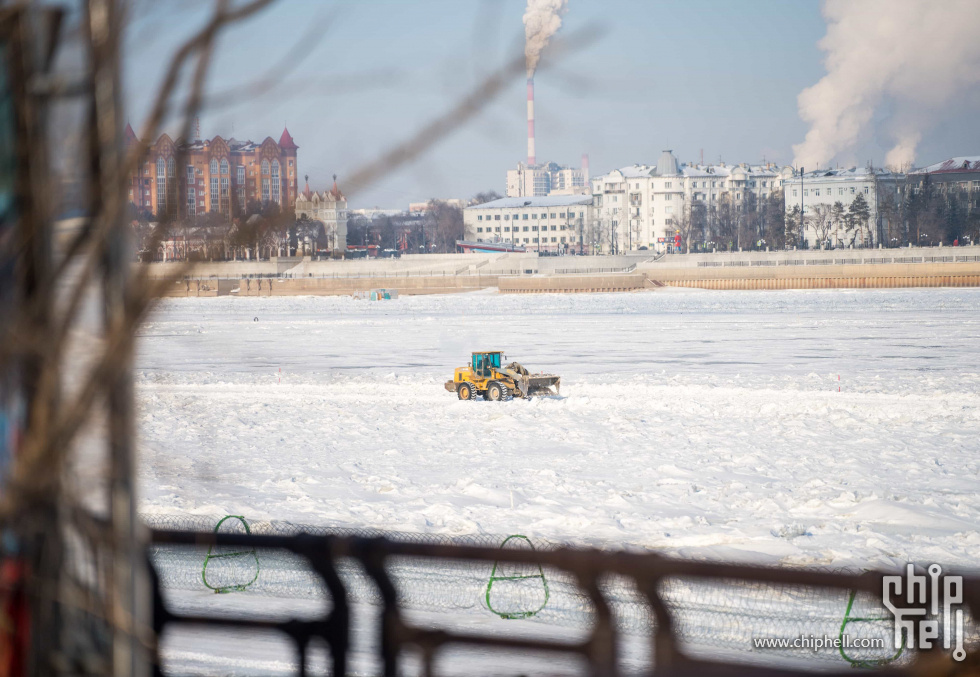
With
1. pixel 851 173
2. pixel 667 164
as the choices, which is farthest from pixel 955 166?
pixel 667 164

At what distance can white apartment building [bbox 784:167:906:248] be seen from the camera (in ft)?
431

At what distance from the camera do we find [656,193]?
16950cm

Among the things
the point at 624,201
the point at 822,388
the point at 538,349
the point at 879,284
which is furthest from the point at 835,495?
the point at 624,201

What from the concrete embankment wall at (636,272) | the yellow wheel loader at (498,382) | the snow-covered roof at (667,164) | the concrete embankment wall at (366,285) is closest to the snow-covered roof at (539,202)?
the snow-covered roof at (667,164)

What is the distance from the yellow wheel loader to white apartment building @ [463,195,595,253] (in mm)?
144994

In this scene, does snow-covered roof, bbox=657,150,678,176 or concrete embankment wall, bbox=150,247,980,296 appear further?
snow-covered roof, bbox=657,150,678,176

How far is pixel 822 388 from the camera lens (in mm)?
22750

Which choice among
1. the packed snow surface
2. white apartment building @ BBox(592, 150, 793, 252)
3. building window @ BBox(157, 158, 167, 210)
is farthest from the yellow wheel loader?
white apartment building @ BBox(592, 150, 793, 252)

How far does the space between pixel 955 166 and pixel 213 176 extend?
533 ft

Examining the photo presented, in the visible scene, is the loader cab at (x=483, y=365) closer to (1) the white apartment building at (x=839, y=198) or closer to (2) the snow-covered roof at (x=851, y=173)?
(1) the white apartment building at (x=839, y=198)

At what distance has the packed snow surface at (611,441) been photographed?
10.6 metres

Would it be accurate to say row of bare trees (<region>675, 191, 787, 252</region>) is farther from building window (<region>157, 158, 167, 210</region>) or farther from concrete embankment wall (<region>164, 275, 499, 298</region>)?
Answer: building window (<region>157, 158, 167, 210</region>)

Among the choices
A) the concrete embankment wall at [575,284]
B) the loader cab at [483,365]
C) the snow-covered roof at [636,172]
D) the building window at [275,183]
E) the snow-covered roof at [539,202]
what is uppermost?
the snow-covered roof at [636,172]

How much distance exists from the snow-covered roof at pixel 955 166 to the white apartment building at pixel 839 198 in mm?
5964
